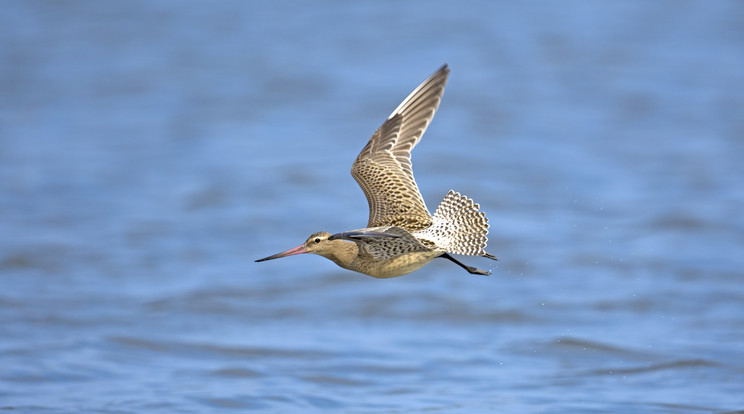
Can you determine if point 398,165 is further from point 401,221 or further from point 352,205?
point 352,205

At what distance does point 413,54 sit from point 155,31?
13.8 feet

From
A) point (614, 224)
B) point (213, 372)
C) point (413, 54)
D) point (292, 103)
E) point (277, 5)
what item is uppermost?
point (277, 5)

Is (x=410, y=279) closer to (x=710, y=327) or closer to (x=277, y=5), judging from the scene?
(x=710, y=327)

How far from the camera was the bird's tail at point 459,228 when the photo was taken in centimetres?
520

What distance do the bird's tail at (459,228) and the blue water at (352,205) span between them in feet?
7.29

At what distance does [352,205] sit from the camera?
11383 mm

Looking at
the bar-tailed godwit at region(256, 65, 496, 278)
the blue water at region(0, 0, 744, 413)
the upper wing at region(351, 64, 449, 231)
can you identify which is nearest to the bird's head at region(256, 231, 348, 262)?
the bar-tailed godwit at region(256, 65, 496, 278)

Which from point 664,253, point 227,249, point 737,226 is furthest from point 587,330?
point 227,249

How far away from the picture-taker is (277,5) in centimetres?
1738

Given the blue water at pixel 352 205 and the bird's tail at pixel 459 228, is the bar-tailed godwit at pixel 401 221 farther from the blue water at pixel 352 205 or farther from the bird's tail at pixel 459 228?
the blue water at pixel 352 205

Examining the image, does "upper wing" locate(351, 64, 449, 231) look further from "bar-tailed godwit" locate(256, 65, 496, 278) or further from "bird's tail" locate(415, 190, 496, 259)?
"bird's tail" locate(415, 190, 496, 259)

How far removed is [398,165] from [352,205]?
5.05 m

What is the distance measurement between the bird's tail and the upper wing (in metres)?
0.22

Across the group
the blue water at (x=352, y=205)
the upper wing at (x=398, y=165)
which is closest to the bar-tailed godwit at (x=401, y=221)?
the upper wing at (x=398, y=165)
